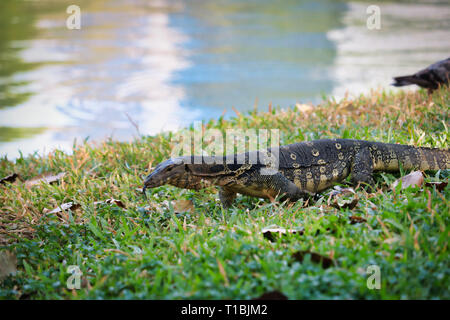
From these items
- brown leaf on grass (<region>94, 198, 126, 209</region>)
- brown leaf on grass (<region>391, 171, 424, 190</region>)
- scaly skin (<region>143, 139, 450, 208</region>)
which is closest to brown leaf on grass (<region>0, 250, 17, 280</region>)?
brown leaf on grass (<region>94, 198, 126, 209</region>)

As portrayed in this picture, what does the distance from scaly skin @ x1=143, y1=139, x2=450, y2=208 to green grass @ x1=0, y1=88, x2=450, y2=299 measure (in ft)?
0.46

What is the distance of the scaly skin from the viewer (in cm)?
382

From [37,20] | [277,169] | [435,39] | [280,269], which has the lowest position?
[280,269]

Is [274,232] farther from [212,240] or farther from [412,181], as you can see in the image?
[412,181]

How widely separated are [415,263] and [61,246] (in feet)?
7.87

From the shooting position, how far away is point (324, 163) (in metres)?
4.07

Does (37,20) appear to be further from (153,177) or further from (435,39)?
(153,177)

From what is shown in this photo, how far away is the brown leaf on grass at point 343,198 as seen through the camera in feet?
10.8

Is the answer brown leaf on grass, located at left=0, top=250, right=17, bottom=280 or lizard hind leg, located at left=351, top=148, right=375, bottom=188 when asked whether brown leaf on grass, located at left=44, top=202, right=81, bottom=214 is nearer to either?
brown leaf on grass, located at left=0, top=250, right=17, bottom=280

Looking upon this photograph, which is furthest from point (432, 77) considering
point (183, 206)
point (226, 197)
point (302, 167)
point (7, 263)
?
point (7, 263)

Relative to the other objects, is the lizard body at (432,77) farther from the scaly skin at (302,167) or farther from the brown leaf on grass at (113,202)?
the brown leaf on grass at (113,202)

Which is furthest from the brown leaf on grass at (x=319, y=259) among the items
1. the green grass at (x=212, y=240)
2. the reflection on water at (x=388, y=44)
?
the reflection on water at (x=388, y=44)
